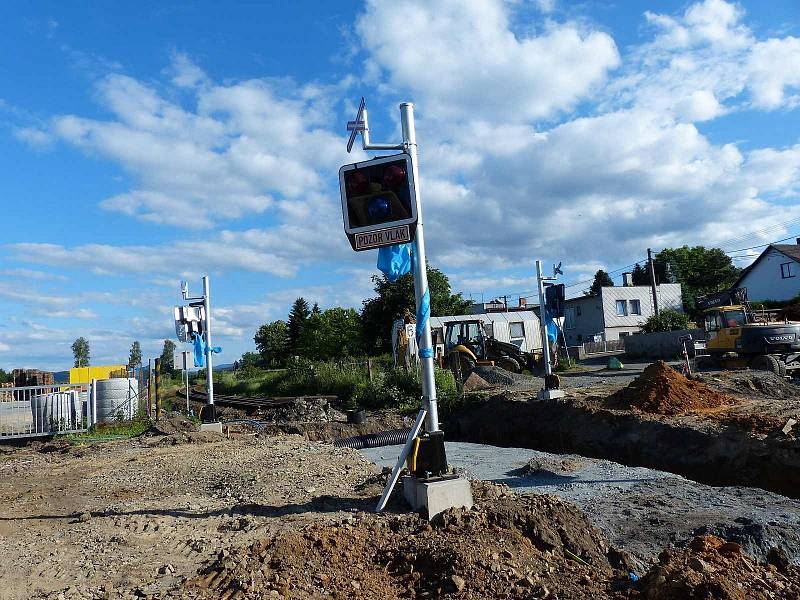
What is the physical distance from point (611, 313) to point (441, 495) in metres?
48.1

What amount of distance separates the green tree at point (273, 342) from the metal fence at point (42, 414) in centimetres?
5137

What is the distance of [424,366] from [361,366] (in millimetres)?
22100

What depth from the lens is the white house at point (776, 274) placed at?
164 ft

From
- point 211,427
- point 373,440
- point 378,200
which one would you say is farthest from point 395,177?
point 211,427

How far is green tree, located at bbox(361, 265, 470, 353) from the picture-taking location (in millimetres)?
49219

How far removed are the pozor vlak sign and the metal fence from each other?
14.9m

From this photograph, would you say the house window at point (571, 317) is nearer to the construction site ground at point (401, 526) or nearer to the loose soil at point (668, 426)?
the loose soil at point (668, 426)

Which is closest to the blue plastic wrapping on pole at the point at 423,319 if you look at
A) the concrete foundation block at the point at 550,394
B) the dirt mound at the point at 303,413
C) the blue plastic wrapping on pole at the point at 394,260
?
the blue plastic wrapping on pole at the point at 394,260

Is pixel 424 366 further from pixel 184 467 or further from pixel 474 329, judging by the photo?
pixel 474 329

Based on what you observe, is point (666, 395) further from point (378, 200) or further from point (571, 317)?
point (571, 317)

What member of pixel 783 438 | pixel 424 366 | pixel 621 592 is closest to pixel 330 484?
pixel 424 366

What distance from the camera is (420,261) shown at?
6.99 metres

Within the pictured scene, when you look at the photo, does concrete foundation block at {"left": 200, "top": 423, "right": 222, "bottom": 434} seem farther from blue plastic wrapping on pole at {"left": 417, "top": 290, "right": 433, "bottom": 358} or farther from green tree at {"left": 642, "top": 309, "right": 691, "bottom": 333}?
green tree at {"left": 642, "top": 309, "right": 691, "bottom": 333}

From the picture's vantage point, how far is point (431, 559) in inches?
204
